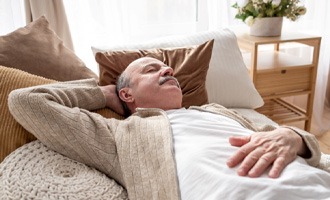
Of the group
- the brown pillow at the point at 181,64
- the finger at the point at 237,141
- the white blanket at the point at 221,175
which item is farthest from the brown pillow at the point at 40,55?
the finger at the point at 237,141

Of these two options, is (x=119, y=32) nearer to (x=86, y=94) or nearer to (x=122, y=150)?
(x=86, y=94)

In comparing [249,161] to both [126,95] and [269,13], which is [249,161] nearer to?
[126,95]

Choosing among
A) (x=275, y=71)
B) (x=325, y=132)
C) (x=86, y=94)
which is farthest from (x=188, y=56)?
(x=325, y=132)

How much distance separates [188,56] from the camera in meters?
1.78

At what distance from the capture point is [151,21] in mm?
2625

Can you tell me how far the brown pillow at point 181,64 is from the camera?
1.67 m

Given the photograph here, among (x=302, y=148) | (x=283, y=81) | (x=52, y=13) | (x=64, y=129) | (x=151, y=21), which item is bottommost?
(x=283, y=81)

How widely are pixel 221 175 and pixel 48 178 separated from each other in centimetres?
47

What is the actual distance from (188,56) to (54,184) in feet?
A: 3.14

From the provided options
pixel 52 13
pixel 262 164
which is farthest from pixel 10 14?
pixel 262 164

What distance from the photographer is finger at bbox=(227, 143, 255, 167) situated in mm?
1051

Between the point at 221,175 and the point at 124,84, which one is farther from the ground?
the point at 124,84

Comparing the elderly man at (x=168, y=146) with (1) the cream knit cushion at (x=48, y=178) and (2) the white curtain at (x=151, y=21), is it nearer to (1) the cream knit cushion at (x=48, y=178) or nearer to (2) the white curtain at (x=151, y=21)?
(1) the cream knit cushion at (x=48, y=178)

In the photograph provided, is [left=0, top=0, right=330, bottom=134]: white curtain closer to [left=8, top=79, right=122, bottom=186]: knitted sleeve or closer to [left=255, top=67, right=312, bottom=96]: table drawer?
[left=255, top=67, right=312, bottom=96]: table drawer
